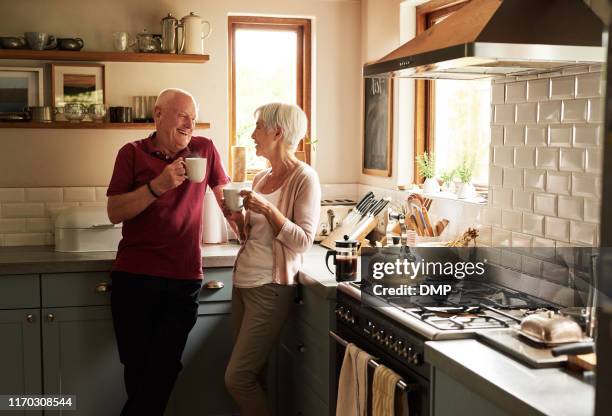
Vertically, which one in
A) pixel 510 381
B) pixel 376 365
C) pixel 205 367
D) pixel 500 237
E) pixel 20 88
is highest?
pixel 20 88

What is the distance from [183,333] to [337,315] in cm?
85

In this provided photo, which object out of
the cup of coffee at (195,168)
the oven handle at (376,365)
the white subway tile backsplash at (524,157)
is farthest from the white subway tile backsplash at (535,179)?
the cup of coffee at (195,168)

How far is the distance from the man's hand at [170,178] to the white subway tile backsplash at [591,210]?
1.66 m

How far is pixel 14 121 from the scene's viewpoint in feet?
13.8

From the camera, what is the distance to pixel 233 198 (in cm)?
337

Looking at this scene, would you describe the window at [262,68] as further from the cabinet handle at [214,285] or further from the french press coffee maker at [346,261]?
the french press coffee maker at [346,261]

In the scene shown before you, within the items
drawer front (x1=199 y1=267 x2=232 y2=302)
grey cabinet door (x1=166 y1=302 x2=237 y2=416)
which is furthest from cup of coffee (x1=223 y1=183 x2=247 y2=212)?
grey cabinet door (x1=166 y1=302 x2=237 y2=416)

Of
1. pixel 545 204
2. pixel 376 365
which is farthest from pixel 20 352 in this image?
pixel 545 204

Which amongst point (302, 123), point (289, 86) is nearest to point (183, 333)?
point (302, 123)

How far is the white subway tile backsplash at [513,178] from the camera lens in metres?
3.03

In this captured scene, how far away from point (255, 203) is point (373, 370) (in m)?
0.93

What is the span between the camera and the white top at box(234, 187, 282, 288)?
11.3 ft

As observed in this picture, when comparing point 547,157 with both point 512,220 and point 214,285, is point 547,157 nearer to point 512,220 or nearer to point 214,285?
point 512,220

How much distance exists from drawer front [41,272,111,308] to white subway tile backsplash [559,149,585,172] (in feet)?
7.34
